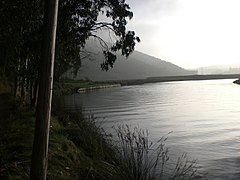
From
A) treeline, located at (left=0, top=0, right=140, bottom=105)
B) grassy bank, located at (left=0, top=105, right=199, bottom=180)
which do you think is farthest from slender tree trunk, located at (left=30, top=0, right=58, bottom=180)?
treeline, located at (left=0, top=0, right=140, bottom=105)

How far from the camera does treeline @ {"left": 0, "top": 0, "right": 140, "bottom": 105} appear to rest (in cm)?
1284

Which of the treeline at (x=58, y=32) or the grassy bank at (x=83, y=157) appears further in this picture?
the treeline at (x=58, y=32)

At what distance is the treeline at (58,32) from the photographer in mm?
12836

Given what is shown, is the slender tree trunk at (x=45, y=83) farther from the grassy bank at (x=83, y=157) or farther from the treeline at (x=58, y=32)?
the treeline at (x=58, y=32)

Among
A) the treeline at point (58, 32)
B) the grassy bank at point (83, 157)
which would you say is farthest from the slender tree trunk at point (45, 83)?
the treeline at point (58, 32)

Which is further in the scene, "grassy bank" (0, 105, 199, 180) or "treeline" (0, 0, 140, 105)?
"treeline" (0, 0, 140, 105)

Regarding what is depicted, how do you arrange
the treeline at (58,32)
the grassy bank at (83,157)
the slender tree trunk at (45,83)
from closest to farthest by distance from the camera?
the slender tree trunk at (45,83) < the grassy bank at (83,157) < the treeline at (58,32)

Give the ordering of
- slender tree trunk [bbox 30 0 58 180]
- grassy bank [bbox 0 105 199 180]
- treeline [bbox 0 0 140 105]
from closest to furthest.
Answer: slender tree trunk [bbox 30 0 58 180]
grassy bank [bbox 0 105 199 180]
treeline [bbox 0 0 140 105]

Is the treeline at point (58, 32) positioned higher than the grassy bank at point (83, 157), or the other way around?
the treeline at point (58, 32)

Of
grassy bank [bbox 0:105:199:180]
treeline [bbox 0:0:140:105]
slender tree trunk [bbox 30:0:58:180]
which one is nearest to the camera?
slender tree trunk [bbox 30:0:58:180]

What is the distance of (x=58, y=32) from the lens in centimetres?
1645

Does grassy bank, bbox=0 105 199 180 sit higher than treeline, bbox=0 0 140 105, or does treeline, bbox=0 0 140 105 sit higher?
treeline, bbox=0 0 140 105

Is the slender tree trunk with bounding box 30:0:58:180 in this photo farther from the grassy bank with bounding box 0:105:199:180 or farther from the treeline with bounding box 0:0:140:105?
the treeline with bounding box 0:0:140:105

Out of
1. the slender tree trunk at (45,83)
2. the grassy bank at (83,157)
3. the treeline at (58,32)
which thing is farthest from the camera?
the treeline at (58,32)
